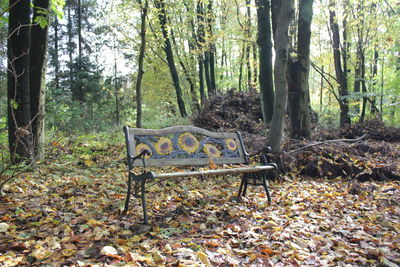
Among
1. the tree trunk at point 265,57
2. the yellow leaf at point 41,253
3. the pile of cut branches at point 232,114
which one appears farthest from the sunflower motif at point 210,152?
the tree trunk at point 265,57

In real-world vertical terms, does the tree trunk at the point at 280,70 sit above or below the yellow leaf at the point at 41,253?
above

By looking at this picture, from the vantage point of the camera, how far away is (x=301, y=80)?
6.50 metres

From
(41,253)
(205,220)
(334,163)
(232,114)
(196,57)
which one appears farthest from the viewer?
(196,57)

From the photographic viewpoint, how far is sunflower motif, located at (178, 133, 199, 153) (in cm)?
393

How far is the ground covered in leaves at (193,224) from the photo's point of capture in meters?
2.34

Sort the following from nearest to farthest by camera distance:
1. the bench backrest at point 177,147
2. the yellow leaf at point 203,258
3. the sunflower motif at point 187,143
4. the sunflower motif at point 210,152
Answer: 1. the yellow leaf at point 203,258
2. the bench backrest at point 177,147
3. the sunflower motif at point 187,143
4. the sunflower motif at point 210,152

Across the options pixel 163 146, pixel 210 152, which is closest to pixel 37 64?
pixel 163 146

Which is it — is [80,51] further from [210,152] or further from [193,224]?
[193,224]

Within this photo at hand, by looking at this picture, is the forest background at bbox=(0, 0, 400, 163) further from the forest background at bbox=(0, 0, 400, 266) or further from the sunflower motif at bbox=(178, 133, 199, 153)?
the sunflower motif at bbox=(178, 133, 199, 153)

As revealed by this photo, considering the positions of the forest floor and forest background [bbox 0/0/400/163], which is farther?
forest background [bbox 0/0/400/163]

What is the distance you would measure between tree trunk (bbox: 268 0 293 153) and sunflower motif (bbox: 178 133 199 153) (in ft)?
6.88

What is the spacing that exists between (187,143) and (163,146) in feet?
1.18

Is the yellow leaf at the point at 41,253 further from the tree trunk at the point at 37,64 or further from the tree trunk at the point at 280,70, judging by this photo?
the tree trunk at the point at 280,70

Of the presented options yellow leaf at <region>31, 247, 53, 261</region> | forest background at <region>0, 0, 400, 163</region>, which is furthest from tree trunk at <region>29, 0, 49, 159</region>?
yellow leaf at <region>31, 247, 53, 261</region>
